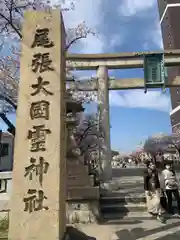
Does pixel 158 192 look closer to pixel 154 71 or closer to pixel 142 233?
pixel 142 233

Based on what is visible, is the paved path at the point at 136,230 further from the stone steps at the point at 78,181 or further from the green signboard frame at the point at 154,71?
the green signboard frame at the point at 154,71

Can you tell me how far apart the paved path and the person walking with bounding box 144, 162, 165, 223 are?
27cm

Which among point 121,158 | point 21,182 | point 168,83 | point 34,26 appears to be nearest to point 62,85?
point 34,26

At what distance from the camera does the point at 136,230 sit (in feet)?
19.0

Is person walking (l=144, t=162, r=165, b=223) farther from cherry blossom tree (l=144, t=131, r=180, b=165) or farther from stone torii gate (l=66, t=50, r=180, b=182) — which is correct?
cherry blossom tree (l=144, t=131, r=180, b=165)

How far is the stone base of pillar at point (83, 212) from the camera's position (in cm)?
667

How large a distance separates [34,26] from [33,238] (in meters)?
3.67

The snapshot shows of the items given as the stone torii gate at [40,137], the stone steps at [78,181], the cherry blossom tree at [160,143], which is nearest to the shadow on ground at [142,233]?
the stone steps at [78,181]

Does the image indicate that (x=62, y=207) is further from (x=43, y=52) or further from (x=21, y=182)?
(x=43, y=52)

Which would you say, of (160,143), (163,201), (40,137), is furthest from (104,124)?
(160,143)

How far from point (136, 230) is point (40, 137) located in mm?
3821

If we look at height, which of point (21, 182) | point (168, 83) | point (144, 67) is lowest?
point (21, 182)

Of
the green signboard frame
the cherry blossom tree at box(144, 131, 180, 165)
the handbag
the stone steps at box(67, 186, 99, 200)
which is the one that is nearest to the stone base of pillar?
the stone steps at box(67, 186, 99, 200)

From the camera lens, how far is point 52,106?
3863mm
